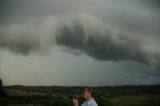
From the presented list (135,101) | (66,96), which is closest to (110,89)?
(135,101)

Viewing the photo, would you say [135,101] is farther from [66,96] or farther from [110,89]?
[66,96]

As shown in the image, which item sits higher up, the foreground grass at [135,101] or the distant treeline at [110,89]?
the distant treeline at [110,89]

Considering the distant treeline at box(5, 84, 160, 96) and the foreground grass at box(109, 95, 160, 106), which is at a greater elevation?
the distant treeline at box(5, 84, 160, 96)

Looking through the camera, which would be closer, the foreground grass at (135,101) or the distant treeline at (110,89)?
the distant treeline at (110,89)

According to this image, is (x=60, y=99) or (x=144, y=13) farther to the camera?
(x=144, y=13)

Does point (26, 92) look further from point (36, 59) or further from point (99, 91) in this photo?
point (99, 91)

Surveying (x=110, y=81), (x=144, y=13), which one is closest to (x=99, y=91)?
(x=110, y=81)

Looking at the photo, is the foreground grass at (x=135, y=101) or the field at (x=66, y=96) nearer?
the field at (x=66, y=96)

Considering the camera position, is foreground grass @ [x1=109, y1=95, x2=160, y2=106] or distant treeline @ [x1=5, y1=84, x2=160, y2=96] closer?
distant treeline @ [x1=5, y1=84, x2=160, y2=96]
